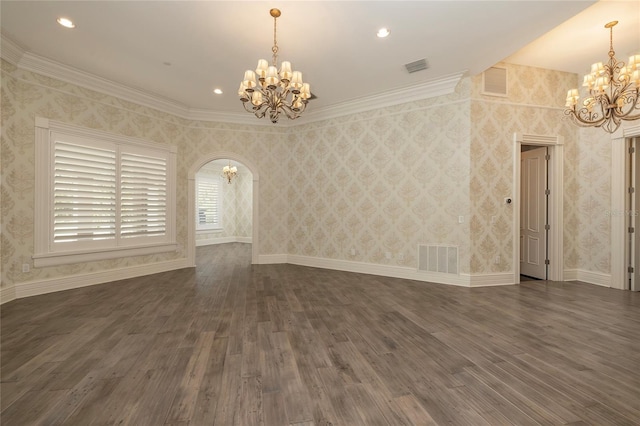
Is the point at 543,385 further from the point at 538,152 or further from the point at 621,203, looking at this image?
the point at 538,152

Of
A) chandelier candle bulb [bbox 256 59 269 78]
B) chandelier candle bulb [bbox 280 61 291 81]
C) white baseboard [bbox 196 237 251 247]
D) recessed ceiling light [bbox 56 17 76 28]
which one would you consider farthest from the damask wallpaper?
white baseboard [bbox 196 237 251 247]

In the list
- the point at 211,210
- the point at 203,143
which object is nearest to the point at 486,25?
the point at 203,143

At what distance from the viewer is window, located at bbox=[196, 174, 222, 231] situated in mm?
11039

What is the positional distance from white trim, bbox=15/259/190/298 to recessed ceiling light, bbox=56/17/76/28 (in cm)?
376

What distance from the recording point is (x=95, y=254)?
203 inches

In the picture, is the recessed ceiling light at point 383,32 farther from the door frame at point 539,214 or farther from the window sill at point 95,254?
the window sill at point 95,254

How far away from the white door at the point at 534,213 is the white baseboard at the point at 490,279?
1.08m

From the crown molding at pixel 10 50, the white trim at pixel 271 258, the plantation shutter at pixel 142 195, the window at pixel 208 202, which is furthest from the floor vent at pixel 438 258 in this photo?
the window at pixel 208 202

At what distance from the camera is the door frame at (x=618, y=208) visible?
196 inches

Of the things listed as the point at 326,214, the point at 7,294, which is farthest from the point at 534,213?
the point at 7,294

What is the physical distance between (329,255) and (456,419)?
4.88m

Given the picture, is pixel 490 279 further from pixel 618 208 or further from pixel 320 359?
pixel 320 359

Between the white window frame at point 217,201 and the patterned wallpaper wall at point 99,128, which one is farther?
the white window frame at point 217,201

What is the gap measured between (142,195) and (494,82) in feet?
23.5
